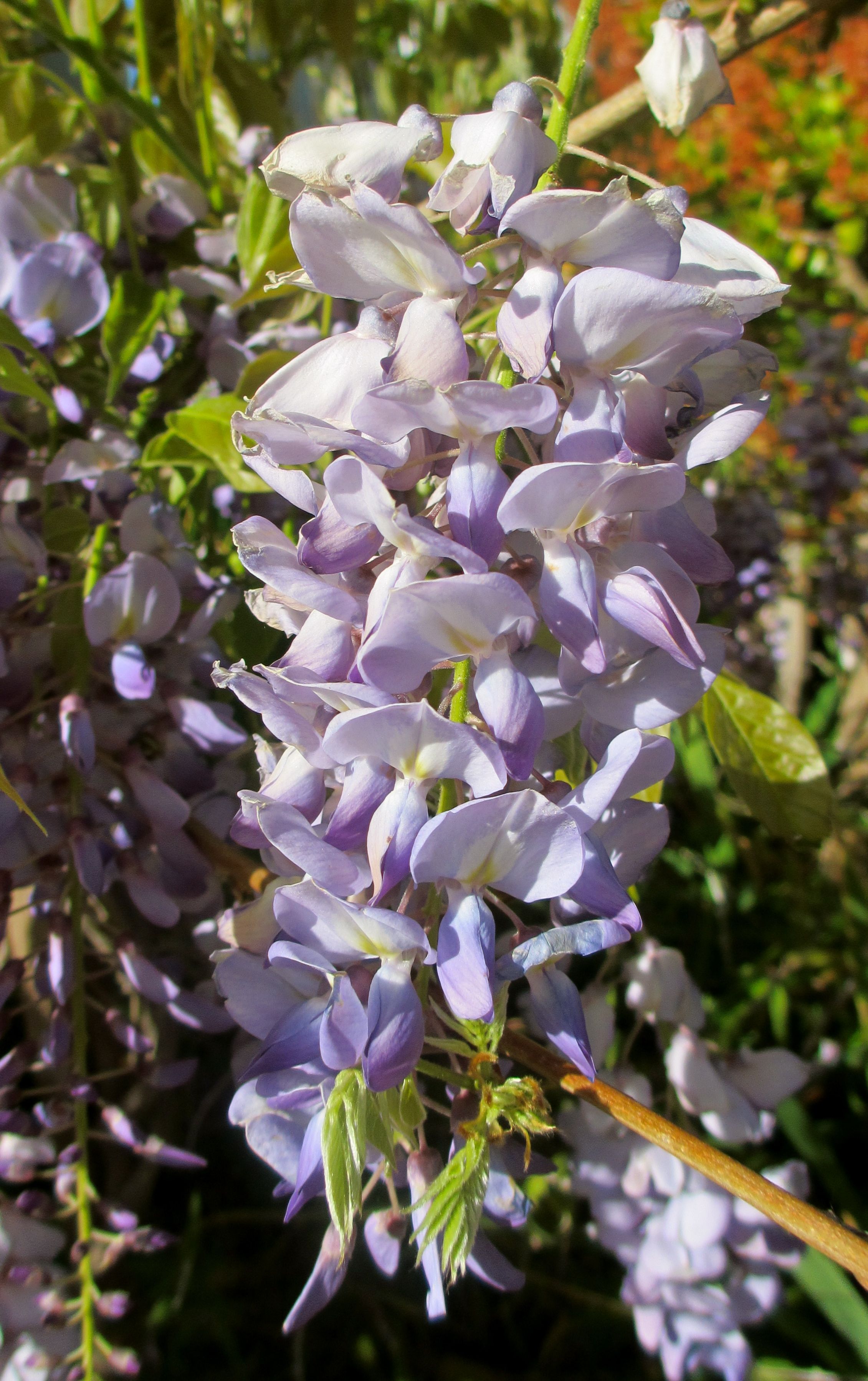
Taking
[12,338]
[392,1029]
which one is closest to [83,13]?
[12,338]

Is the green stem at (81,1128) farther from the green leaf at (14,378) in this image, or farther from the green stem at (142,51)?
the green stem at (142,51)

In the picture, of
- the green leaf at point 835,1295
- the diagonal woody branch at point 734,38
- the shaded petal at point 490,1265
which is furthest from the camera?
the green leaf at point 835,1295

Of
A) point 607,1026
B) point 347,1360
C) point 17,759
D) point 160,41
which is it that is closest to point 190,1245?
point 347,1360

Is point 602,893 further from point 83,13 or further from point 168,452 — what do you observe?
point 83,13

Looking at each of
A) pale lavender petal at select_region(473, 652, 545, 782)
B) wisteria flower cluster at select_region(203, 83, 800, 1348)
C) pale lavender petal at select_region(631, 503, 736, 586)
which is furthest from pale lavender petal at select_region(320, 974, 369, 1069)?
pale lavender petal at select_region(631, 503, 736, 586)

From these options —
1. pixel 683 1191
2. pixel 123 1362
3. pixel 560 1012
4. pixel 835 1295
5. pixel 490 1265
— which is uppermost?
pixel 560 1012

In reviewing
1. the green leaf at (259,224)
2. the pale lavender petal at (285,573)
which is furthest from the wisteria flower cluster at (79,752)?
the pale lavender petal at (285,573)
